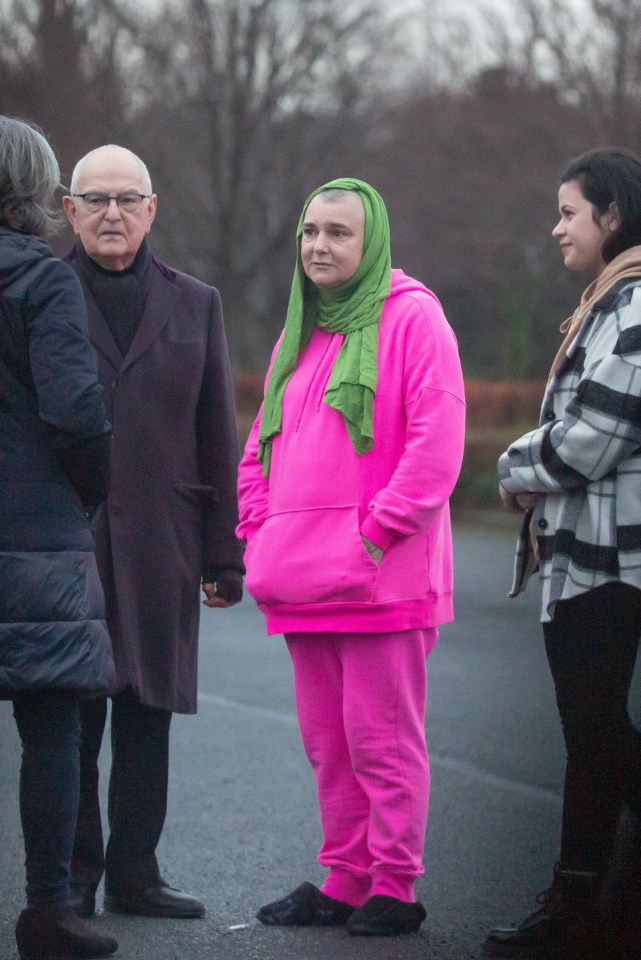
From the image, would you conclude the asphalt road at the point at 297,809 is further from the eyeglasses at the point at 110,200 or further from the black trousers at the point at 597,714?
the eyeglasses at the point at 110,200

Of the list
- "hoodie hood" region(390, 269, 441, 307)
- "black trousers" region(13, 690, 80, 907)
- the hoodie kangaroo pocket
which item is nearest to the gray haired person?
"black trousers" region(13, 690, 80, 907)

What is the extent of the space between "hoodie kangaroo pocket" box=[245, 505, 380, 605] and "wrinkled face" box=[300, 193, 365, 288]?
65cm

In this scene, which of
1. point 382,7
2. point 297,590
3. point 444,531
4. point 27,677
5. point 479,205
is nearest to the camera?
point 27,677

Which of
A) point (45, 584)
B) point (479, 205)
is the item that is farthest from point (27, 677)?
point (479, 205)

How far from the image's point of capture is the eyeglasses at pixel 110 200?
429 centimetres

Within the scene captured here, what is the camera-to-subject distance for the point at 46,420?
3.57 metres

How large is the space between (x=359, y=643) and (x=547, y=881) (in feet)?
4.16

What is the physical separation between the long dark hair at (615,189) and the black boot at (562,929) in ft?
5.13

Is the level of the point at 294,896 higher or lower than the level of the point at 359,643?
lower

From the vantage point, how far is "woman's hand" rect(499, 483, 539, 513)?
3891 millimetres

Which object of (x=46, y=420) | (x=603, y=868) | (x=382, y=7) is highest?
(x=382, y=7)

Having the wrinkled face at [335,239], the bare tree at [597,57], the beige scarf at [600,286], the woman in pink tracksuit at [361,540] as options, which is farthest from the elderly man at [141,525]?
the bare tree at [597,57]

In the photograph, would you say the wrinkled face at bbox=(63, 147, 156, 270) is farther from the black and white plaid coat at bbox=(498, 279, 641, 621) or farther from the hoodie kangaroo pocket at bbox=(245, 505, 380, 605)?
the black and white plaid coat at bbox=(498, 279, 641, 621)

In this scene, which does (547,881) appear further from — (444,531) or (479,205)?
(479,205)
